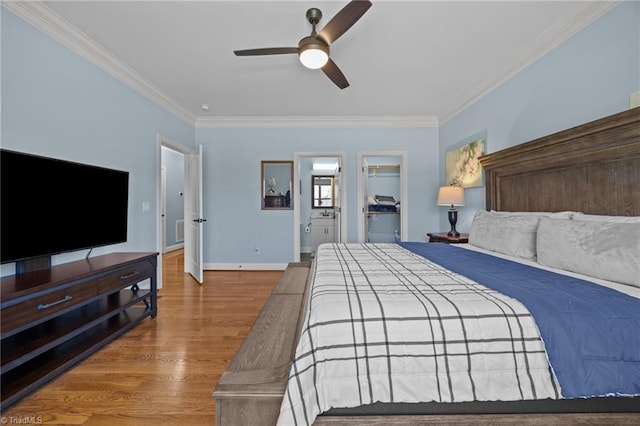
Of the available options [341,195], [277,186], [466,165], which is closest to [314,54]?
[466,165]

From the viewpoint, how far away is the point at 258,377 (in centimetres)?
109

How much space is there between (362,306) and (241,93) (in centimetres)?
340

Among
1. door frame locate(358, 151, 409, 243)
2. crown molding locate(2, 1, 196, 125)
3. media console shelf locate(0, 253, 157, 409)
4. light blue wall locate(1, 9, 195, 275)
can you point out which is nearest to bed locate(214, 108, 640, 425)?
media console shelf locate(0, 253, 157, 409)

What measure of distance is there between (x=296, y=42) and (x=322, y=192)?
4.25m

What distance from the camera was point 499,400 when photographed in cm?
103

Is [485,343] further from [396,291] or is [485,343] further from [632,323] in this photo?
[632,323]

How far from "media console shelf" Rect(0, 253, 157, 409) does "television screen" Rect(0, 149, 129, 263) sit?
0.63 feet

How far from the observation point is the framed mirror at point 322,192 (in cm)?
659

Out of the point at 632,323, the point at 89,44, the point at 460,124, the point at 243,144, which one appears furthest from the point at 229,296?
the point at 460,124

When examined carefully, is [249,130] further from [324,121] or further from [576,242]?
[576,242]

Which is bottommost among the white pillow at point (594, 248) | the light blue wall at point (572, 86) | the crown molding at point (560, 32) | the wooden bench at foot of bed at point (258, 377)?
the wooden bench at foot of bed at point (258, 377)

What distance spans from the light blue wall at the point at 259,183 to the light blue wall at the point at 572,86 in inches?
52.8

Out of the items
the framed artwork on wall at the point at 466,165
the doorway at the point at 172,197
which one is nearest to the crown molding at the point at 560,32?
the framed artwork on wall at the point at 466,165

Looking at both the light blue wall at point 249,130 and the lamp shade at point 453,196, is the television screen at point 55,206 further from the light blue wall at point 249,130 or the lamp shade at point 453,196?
the lamp shade at point 453,196
